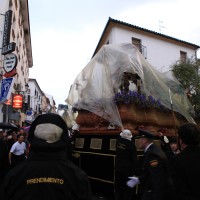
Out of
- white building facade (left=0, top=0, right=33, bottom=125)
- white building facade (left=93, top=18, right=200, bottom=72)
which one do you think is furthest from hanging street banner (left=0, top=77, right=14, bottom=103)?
white building facade (left=93, top=18, right=200, bottom=72)

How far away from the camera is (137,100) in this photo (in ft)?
25.3

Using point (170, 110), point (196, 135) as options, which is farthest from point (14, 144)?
point (196, 135)

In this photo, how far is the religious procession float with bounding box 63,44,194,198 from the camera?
7.41m

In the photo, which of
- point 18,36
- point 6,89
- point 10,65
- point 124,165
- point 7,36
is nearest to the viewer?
point 124,165

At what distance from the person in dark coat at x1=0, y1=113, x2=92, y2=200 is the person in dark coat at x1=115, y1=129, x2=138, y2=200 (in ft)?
14.1

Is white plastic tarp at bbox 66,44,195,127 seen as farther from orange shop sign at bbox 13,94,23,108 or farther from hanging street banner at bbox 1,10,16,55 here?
orange shop sign at bbox 13,94,23,108

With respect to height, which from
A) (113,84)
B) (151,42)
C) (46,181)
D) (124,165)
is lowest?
(124,165)

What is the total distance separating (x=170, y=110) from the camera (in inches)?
336

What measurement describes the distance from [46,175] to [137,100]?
6.11 metres

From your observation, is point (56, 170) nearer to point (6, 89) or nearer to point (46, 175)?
point (46, 175)

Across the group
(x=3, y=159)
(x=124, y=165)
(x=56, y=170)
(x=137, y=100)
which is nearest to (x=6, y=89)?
(x=137, y=100)

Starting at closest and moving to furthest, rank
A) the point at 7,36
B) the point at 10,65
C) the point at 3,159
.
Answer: the point at 3,159 → the point at 10,65 → the point at 7,36

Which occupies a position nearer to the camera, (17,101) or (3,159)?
(3,159)

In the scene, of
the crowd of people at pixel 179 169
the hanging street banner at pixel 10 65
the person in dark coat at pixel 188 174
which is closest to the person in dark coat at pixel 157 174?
the crowd of people at pixel 179 169
